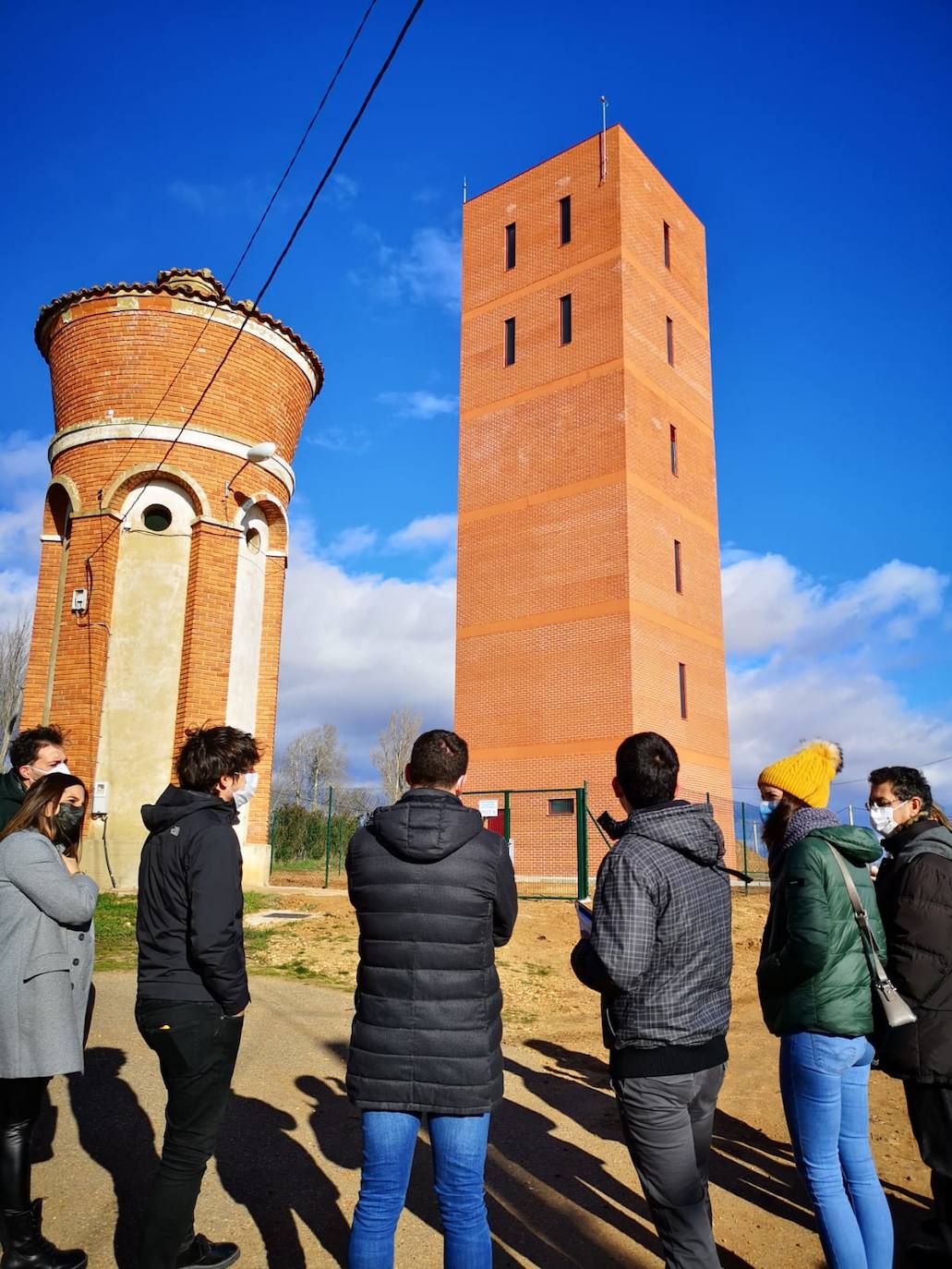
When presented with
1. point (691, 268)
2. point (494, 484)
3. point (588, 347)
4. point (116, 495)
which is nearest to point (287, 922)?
point (116, 495)

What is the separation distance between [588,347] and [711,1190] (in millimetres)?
22886

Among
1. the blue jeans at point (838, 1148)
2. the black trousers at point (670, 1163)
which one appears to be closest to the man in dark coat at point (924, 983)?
the blue jeans at point (838, 1148)

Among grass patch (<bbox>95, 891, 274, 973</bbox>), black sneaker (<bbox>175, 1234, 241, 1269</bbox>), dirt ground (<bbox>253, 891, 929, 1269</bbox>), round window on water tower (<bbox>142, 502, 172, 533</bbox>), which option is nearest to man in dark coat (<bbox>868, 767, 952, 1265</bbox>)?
dirt ground (<bbox>253, 891, 929, 1269</bbox>)

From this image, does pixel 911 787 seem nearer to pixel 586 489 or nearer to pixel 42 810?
pixel 42 810

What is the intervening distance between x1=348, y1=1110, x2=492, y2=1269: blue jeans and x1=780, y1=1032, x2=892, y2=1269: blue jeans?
1.14m

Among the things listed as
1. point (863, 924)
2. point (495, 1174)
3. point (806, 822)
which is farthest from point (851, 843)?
point (495, 1174)

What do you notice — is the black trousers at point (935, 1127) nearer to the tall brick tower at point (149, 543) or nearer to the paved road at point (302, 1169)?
the paved road at point (302, 1169)

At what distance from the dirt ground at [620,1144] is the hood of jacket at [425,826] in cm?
216

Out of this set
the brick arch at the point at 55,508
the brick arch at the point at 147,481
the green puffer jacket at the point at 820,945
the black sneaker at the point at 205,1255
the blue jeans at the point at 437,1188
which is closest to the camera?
the blue jeans at the point at 437,1188

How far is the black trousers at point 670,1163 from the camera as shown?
2822mm

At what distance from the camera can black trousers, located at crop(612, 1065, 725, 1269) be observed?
2.82m

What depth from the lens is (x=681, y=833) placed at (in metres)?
3.01

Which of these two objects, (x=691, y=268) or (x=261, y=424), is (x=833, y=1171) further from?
(x=691, y=268)

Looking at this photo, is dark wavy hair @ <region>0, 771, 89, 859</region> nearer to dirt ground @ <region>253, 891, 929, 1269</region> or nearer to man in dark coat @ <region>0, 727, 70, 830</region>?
man in dark coat @ <region>0, 727, 70, 830</region>
